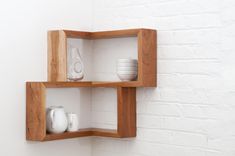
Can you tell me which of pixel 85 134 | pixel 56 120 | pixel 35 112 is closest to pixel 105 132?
pixel 85 134

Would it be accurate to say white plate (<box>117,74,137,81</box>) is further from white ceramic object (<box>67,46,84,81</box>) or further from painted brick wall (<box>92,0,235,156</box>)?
white ceramic object (<box>67,46,84,81</box>)

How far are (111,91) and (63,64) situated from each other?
361 mm

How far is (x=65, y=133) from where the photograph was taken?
8.27 feet

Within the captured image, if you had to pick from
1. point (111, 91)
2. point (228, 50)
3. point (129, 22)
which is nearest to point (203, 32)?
point (228, 50)

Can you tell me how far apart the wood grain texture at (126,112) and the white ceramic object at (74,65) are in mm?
229

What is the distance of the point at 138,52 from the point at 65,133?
0.55 meters

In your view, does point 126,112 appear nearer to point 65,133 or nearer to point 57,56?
point 65,133

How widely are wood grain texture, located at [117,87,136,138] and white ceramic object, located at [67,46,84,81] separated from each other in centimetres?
23

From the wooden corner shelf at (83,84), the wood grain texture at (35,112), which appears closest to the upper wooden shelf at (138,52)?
the wooden corner shelf at (83,84)

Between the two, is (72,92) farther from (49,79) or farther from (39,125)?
(39,125)

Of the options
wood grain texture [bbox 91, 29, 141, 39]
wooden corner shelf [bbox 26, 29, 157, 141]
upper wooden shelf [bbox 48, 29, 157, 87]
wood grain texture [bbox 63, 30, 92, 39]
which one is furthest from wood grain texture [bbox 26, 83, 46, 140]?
wood grain texture [bbox 91, 29, 141, 39]

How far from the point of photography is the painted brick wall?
232 centimetres

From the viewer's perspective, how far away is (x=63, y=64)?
2549 millimetres

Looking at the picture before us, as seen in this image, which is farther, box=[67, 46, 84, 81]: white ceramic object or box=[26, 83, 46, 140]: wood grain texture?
box=[67, 46, 84, 81]: white ceramic object
